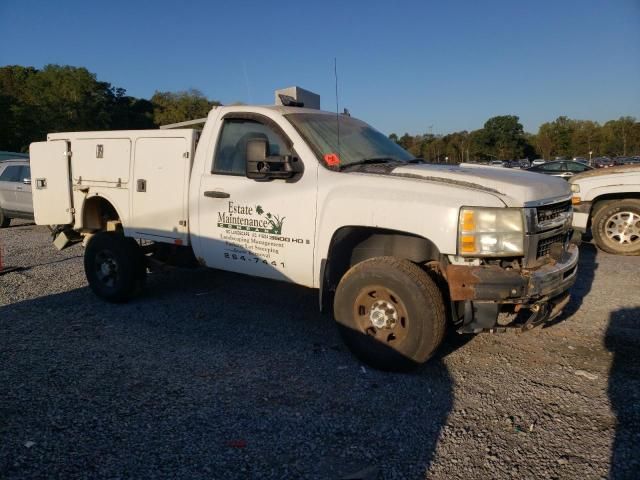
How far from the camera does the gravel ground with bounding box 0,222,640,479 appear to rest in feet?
8.82

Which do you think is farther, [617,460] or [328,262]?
[328,262]

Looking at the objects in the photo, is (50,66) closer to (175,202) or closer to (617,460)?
(175,202)

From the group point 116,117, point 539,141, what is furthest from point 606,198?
point 539,141

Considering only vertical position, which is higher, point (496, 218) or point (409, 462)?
point (496, 218)

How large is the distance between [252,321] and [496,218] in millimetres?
2789

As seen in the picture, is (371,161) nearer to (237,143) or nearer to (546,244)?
(237,143)

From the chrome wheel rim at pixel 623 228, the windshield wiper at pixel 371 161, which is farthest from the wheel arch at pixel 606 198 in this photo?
the windshield wiper at pixel 371 161

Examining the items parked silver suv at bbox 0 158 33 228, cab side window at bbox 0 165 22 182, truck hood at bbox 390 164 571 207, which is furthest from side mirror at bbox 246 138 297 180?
cab side window at bbox 0 165 22 182

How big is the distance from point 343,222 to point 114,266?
3156 mm

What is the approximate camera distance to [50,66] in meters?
56.4

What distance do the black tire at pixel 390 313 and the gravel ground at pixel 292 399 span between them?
21 cm

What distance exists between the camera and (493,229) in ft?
10.8

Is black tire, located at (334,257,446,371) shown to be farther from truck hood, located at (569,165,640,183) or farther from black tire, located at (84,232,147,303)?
truck hood, located at (569,165,640,183)

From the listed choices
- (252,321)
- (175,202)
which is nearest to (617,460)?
(252,321)
